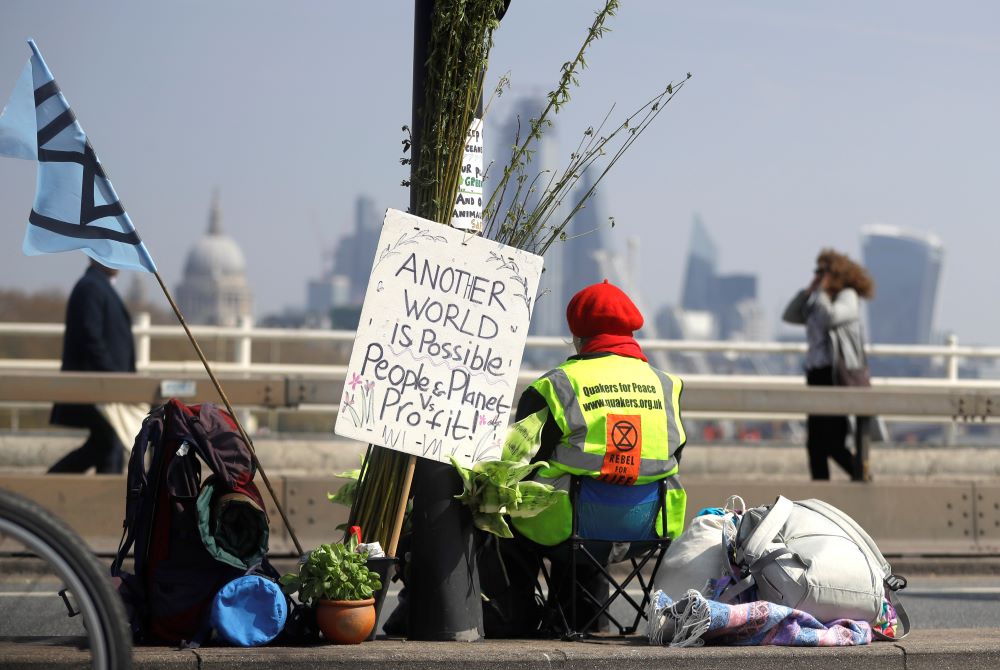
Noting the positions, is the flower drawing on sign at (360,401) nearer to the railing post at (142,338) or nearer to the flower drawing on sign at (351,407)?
the flower drawing on sign at (351,407)

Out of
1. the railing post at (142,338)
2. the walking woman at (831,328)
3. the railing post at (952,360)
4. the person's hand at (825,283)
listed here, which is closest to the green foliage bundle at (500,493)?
the walking woman at (831,328)

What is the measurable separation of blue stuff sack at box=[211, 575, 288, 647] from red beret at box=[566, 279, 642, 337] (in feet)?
4.86

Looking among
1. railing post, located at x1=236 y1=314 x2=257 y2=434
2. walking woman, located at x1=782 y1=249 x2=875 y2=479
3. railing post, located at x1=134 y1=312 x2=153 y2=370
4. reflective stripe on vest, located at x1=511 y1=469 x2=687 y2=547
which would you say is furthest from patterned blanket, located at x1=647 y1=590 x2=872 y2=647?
railing post, located at x1=134 y1=312 x2=153 y2=370

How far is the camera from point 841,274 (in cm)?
1108

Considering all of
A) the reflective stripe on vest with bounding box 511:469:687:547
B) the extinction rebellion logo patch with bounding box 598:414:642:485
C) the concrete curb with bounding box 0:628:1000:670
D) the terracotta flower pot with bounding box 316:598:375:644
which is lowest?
the concrete curb with bounding box 0:628:1000:670

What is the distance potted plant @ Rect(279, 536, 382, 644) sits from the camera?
14.6 feet

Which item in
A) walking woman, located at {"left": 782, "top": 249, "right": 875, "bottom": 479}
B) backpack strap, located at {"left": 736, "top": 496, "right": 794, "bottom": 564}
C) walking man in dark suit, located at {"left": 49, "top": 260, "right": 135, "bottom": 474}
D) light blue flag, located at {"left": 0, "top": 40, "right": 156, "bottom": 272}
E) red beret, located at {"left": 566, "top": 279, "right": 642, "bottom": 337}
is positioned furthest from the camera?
walking woman, located at {"left": 782, "top": 249, "right": 875, "bottom": 479}

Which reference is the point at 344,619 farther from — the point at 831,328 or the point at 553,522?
the point at 831,328

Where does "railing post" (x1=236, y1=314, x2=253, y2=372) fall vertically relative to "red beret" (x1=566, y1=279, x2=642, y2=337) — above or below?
below

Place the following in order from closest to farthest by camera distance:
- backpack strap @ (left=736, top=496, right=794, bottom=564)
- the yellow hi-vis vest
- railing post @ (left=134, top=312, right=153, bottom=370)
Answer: backpack strap @ (left=736, top=496, right=794, bottom=564) → the yellow hi-vis vest → railing post @ (left=134, top=312, right=153, bottom=370)

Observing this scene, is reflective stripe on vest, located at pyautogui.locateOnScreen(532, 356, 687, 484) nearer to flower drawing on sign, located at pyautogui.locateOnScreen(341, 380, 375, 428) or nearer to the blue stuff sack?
flower drawing on sign, located at pyautogui.locateOnScreen(341, 380, 375, 428)

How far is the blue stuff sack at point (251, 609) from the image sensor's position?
4.43 m

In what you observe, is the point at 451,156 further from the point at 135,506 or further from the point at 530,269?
the point at 135,506

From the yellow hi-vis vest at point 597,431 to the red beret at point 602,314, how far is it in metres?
0.15
